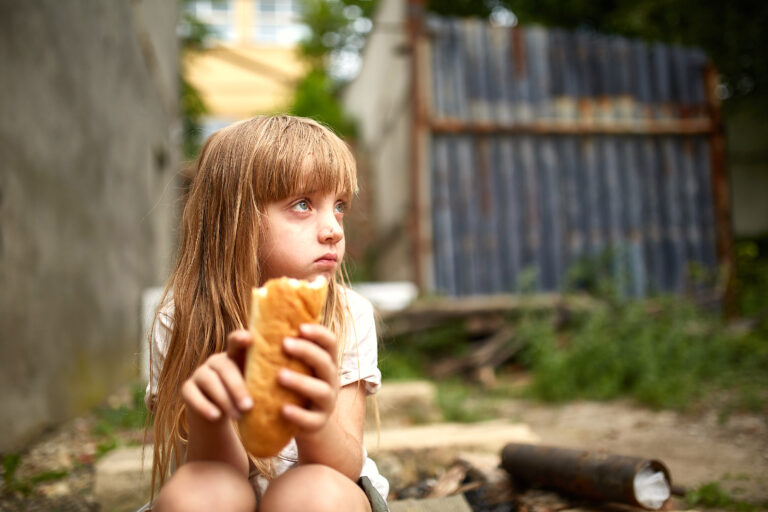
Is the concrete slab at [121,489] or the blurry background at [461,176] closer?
the concrete slab at [121,489]

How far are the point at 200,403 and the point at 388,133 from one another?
Answer: 8496 millimetres

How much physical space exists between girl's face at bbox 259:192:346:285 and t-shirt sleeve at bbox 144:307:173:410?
0.30 meters

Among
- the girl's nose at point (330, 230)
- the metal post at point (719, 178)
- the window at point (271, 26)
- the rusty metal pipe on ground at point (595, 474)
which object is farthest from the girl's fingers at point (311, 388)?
the window at point (271, 26)

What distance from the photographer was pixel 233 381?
3.69ft

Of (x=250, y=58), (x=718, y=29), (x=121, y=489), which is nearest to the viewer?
(x=121, y=489)

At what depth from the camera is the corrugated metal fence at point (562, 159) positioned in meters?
6.42

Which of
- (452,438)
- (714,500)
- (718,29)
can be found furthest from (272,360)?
(718,29)

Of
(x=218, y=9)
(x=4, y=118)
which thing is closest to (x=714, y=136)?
(x=4, y=118)

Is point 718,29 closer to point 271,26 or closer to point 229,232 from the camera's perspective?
point 229,232

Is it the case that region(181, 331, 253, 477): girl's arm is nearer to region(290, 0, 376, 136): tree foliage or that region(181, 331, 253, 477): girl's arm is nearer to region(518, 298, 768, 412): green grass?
region(518, 298, 768, 412): green grass

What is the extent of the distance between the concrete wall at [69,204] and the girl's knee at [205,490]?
2.71 feet

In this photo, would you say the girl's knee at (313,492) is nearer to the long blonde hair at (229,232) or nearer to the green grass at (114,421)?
the long blonde hair at (229,232)

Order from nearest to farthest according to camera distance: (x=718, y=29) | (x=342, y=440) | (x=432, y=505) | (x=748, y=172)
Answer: (x=342, y=440)
(x=432, y=505)
(x=718, y=29)
(x=748, y=172)

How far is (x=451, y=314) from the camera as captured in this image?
223 inches
